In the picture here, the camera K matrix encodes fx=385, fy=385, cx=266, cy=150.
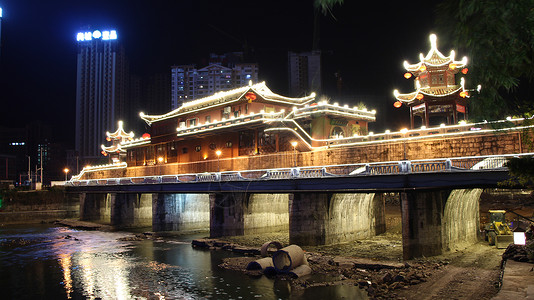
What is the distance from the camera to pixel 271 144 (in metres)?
43.6

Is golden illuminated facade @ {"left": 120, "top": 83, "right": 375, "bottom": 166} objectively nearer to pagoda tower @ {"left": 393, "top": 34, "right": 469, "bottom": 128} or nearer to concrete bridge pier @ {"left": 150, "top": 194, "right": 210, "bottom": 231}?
concrete bridge pier @ {"left": 150, "top": 194, "right": 210, "bottom": 231}

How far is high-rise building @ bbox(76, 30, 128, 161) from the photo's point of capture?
164750 mm

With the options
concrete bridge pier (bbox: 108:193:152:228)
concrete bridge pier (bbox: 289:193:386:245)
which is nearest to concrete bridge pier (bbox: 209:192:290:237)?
concrete bridge pier (bbox: 289:193:386:245)

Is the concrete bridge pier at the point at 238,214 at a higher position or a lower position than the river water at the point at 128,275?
higher

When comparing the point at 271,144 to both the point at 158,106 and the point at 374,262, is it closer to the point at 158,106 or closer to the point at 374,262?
the point at 374,262

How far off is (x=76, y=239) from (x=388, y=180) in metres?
33.5

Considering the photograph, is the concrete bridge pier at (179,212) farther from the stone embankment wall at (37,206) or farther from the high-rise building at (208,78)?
the high-rise building at (208,78)

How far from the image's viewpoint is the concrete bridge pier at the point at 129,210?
2032 inches

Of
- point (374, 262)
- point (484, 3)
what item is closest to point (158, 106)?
point (374, 262)

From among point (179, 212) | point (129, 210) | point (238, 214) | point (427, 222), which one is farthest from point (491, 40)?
point (129, 210)

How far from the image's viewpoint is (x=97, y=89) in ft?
550

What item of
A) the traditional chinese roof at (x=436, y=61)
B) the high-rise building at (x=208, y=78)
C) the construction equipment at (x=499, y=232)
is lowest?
the construction equipment at (x=499, y=232)

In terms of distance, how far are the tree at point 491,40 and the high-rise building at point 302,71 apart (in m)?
145

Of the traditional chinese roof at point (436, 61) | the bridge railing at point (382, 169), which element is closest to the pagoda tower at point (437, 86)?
the traditional chinese roof at point (436, 61)
